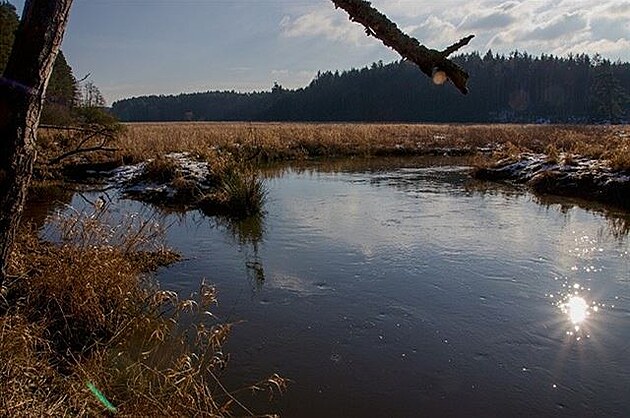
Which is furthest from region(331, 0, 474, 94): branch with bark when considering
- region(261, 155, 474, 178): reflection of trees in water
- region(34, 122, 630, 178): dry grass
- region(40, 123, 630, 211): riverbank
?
region(261, 155, 474, 178): reflection of trees in water

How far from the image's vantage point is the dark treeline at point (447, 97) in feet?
286

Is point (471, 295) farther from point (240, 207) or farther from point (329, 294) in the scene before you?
point (240, 207)

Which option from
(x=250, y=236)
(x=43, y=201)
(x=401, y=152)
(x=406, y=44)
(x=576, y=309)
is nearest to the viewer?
(x=406, y=44)

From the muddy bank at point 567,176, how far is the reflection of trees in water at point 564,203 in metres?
0.37

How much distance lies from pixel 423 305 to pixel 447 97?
89416mm

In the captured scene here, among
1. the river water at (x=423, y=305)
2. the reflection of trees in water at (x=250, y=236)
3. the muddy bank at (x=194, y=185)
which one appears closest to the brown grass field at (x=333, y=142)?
the muddy bank at (x=194, y=185)

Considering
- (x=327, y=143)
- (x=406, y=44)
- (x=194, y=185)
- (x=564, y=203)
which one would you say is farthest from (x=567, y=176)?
(x=327, y=143)

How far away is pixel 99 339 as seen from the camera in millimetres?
3959

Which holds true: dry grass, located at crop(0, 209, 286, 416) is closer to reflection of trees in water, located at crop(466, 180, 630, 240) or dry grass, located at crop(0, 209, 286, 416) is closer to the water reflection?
the water reflection

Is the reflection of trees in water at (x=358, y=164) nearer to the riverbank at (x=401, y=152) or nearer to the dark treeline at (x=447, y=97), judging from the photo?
the riverbank at (x=401, y=152)

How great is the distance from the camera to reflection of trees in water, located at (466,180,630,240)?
8.78 meters

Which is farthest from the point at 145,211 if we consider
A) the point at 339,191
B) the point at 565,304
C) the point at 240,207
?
the point at 565,304

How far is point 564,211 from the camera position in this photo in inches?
398

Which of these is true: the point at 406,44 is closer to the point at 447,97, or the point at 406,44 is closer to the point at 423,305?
the point at 423,305
